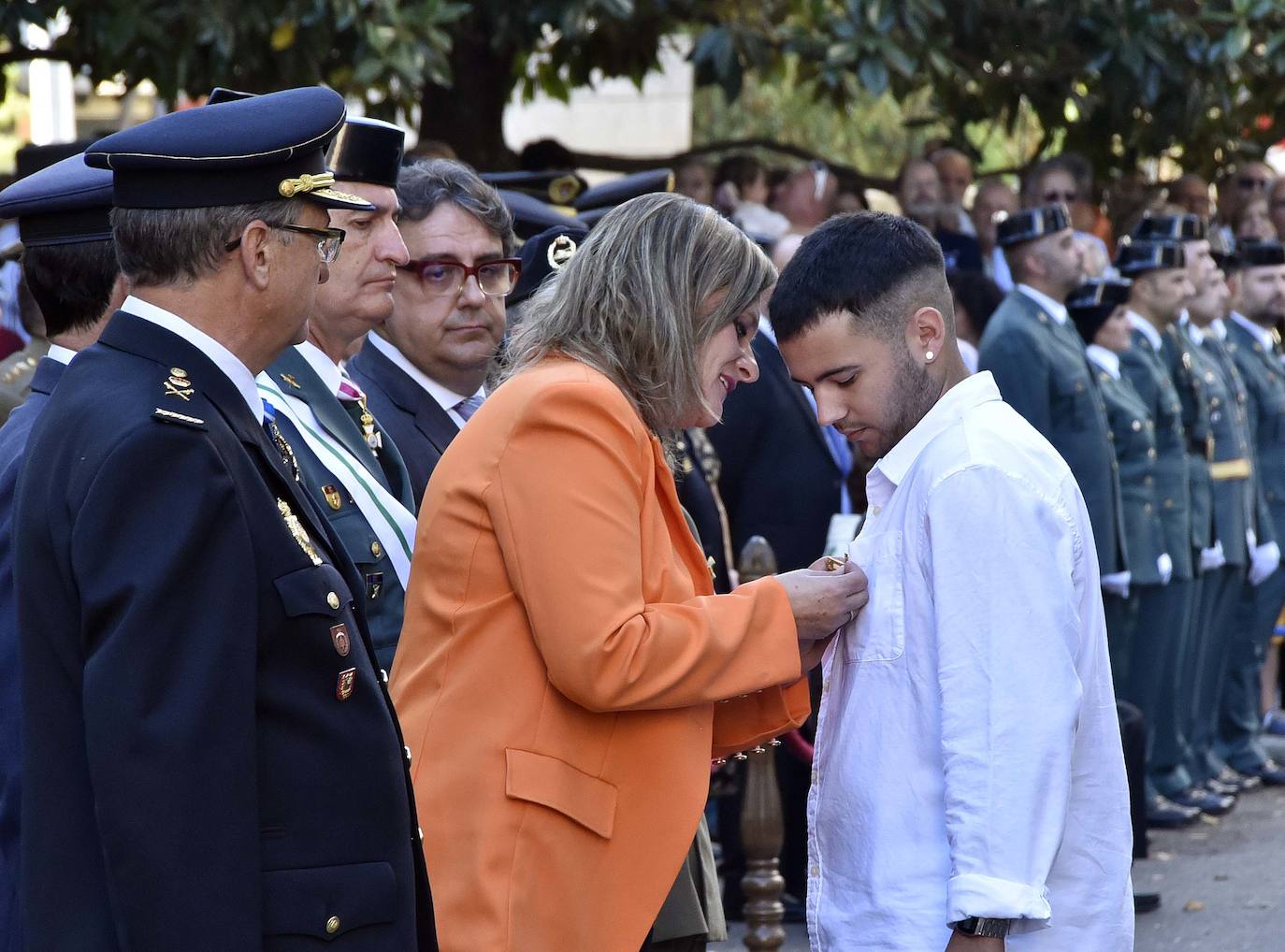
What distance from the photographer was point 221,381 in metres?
2.21

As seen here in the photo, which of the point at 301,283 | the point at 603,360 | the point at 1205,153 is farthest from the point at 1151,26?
the point at 301,283

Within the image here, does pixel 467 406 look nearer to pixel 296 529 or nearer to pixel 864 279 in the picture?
pixel 864 279

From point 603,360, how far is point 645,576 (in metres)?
0.34

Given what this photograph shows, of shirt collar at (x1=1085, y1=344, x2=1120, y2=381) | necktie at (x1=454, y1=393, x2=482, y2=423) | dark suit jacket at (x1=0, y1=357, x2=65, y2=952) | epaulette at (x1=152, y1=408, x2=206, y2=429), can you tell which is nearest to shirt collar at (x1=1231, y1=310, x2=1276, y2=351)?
shirt collar at (x1=1085, y1=344, x2=1120, y2=381)

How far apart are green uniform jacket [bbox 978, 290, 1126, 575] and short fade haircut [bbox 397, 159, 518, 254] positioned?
3650 millimetres

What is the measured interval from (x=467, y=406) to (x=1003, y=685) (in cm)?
195

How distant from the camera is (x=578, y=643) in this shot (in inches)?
101

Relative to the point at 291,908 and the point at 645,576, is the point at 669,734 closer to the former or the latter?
the point at 645,576

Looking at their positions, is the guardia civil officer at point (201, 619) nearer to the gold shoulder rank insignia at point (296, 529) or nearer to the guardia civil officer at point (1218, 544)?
the gold shoulder rank insignia at point (296, 529)

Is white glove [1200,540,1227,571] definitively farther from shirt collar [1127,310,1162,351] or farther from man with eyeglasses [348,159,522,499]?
man with eyeglasses [348,159,522,499]

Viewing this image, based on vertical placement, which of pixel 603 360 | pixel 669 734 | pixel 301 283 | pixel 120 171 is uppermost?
pixel 120 171

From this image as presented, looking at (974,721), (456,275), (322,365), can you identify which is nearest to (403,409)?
(456,275)

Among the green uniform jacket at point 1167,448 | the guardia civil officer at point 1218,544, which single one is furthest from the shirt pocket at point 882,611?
the guardia civil officer at point 1218,544

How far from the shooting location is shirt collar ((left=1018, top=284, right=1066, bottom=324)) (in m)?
7.54
